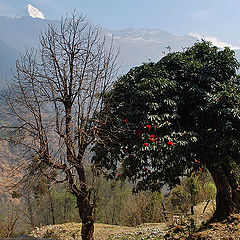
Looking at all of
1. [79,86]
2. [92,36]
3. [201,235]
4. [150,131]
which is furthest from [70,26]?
[201,235]

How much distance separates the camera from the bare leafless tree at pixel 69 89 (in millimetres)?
6297

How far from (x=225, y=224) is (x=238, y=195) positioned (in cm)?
148

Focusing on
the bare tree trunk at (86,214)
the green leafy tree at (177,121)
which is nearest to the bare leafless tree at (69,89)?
the bare tree trunk at (86,214)

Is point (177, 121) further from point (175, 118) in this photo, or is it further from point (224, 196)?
point (224, 196)

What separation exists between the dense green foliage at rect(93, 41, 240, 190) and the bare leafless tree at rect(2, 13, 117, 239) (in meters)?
0.67

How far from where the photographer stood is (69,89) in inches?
262

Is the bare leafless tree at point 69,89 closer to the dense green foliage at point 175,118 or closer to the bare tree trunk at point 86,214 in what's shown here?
the bare tree trunk at point 86,214

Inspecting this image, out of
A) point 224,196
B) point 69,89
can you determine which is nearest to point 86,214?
point 69,89

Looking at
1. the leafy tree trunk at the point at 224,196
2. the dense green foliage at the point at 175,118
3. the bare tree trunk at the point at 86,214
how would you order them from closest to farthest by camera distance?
the dense green foliage at the point at 175,118 → the bare tree trunk at the point at 86,214 → the leafy tree trunk at the point at 224,196

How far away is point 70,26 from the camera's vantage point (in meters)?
7.07

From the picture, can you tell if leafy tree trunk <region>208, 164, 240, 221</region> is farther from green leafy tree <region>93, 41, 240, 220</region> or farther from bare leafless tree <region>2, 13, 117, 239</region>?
bare leafless tree <region>2, 13, 117, 239</region>

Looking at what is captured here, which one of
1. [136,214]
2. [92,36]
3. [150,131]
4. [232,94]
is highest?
[92,36]

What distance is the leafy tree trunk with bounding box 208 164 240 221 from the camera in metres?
7.27

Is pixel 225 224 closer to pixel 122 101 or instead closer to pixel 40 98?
pixel 122 101
